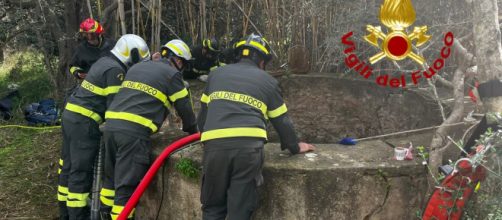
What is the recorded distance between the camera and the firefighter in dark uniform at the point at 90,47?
4.84 metres

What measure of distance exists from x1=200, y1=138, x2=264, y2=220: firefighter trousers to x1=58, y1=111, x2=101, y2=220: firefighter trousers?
1464 mm

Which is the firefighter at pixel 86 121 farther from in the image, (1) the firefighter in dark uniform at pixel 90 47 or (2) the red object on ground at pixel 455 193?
(2) the red object on ground at pixel 455 193

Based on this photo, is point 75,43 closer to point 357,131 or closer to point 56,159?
point 56,159

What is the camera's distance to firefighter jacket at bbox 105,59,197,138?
12.8 ft

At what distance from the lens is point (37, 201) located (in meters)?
5.20

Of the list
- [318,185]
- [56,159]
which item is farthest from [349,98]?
[56,159]

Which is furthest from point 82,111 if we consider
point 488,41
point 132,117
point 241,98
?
point 488,41

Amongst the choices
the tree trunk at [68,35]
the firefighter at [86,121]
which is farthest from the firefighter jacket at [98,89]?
the tree trunk at [68,35]

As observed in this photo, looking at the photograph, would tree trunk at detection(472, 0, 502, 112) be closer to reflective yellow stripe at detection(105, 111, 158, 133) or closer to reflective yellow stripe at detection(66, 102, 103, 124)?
reflective yellow stripe at detection(105, 111, 158, 133)

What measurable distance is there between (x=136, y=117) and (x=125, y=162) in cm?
40

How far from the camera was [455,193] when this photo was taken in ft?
9.93

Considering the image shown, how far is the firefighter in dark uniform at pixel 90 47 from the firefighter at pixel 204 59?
105 cm

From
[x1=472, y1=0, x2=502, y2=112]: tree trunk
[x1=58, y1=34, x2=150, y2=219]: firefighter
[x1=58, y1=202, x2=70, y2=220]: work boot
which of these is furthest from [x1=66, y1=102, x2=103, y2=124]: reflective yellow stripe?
[x1=472, y1=0, x2=502, y2=112]: tree trunk

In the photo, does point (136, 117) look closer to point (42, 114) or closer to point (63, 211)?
point (63, 211)
